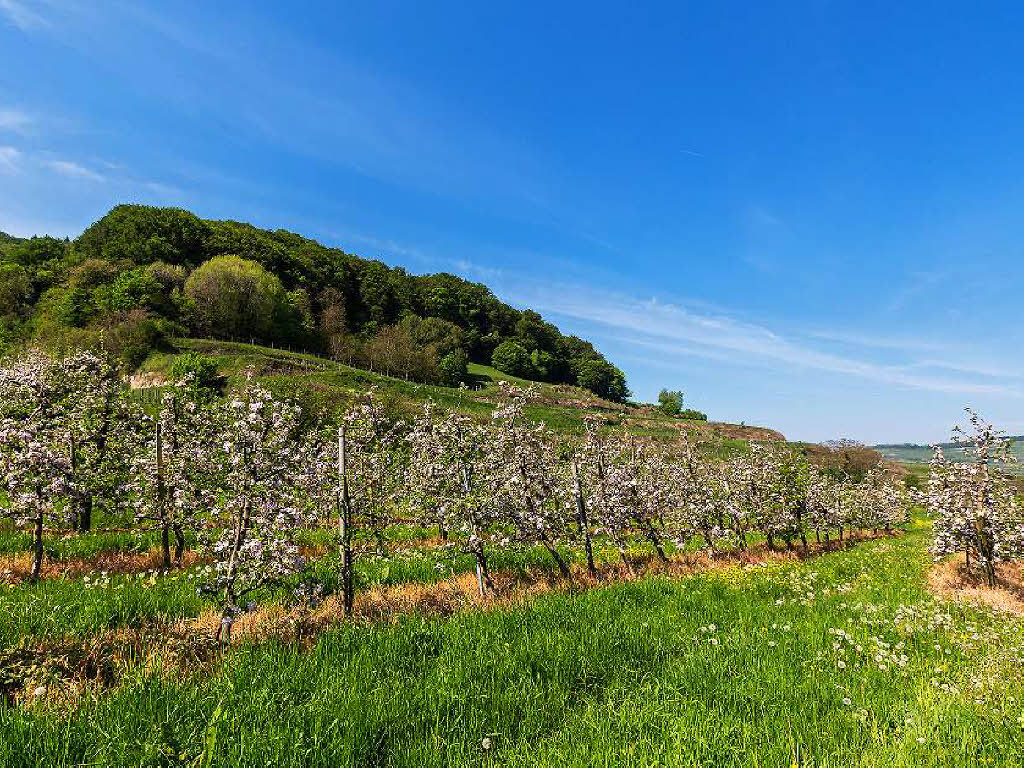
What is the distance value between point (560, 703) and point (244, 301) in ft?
291

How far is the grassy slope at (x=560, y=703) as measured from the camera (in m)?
3.65

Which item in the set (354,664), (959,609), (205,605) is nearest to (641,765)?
(354,664)

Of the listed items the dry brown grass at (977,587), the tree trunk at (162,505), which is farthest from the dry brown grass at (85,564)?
the dry brown grass at (977,587)

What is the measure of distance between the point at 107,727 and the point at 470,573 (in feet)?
31.0

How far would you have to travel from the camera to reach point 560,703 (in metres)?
4.71

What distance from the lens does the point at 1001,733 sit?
4059 mm

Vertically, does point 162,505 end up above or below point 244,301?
below

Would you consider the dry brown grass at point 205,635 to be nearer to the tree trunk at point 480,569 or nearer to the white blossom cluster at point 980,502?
the tree trunk at point 480,569

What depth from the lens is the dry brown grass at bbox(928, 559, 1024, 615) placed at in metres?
12.2

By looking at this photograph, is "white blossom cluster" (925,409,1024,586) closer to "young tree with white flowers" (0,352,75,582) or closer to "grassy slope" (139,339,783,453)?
"young tree with white flowers" (0,352,75,582)

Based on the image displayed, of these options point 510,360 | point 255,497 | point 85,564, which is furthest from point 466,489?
point 510,360

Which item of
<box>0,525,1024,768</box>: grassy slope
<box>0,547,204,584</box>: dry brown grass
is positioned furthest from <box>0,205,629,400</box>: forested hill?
<box>0,525,1024,768</box>: grassy slope

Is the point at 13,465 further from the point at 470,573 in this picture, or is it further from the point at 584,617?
the point at 584,617

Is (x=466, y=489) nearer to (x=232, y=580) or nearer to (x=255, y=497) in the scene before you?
(x=255, y=497)
